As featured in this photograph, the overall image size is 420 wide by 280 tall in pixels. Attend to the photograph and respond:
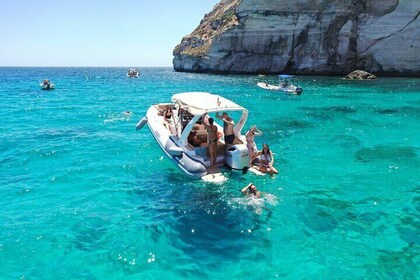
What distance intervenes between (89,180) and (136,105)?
21.2 m

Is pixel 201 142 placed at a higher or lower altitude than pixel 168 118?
lower

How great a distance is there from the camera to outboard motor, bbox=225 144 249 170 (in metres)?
11.5

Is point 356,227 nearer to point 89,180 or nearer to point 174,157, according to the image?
point 174,157

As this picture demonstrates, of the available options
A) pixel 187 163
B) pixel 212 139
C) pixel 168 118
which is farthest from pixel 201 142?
pixel 168 118

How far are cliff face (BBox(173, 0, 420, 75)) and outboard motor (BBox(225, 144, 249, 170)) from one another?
186ft

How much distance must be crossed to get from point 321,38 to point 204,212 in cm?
6054

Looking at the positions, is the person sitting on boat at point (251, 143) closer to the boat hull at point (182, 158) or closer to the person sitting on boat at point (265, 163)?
the person sitting on boat at point (265, 163)

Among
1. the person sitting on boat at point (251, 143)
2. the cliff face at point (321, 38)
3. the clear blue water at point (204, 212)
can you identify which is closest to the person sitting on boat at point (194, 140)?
the clear blue water at point (204, 212)

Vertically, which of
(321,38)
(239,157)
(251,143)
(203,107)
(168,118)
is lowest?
(239,157)

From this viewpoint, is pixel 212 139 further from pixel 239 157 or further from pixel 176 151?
pixel 176 151

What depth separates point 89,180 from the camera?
1255 cm

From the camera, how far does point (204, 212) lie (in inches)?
381

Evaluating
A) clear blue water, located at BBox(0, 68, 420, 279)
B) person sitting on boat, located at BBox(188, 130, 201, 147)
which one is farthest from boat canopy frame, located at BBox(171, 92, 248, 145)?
clear blue water, located at BBox(0, 68, 420, 279)

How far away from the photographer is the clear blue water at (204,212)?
7518mm
